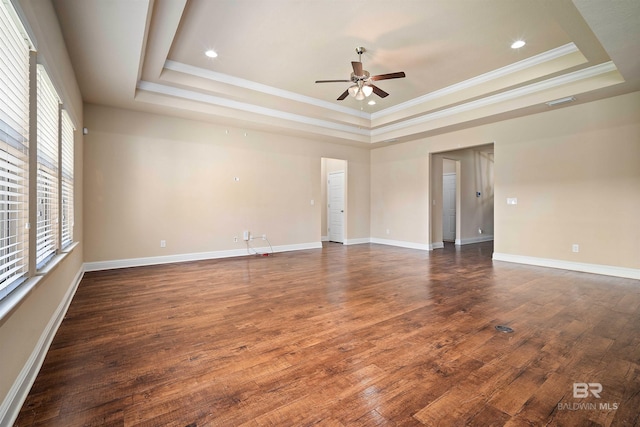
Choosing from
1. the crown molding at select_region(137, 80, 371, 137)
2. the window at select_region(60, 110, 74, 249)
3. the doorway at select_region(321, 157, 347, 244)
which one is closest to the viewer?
the window at select_region(60, 110, 74, 249)

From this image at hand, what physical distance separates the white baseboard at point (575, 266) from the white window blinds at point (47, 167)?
21.7ft

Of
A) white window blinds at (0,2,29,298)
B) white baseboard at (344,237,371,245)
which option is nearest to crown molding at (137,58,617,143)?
white baseboard at (344,237,371,245)

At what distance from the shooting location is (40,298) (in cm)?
211

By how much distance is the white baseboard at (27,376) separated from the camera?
143 cm

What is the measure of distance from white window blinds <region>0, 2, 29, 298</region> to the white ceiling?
→ 41.7 inches

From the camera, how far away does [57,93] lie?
268 cm

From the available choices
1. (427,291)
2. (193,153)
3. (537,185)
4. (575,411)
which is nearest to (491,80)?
(537,185)

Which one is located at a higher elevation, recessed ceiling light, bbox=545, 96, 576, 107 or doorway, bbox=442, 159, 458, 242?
recessed ceiling light, bbox=545, 96, 576, 107

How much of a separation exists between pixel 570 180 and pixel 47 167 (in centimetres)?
691

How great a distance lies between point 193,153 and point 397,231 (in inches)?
204

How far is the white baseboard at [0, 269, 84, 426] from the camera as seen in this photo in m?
1.43

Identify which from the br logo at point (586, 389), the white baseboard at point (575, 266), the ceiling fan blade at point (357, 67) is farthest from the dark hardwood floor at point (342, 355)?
the ceiling fan blade at point (357, 67)

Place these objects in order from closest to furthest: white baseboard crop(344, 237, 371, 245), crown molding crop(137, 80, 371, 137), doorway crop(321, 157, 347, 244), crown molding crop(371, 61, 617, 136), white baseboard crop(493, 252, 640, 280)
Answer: crown molding crop(371, 61, 617, 136)
white baseboard crop(493, 252, 640, 280)
crown molding crop(137, 80, 371, 137)
white baseboard crop(344, 237, 371, 245)
doorway crop(321, 157, 347, 244)

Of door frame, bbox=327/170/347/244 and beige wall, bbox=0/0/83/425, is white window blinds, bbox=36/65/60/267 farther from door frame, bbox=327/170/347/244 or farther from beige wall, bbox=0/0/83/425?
door frame, bbox=327/170/347/244
